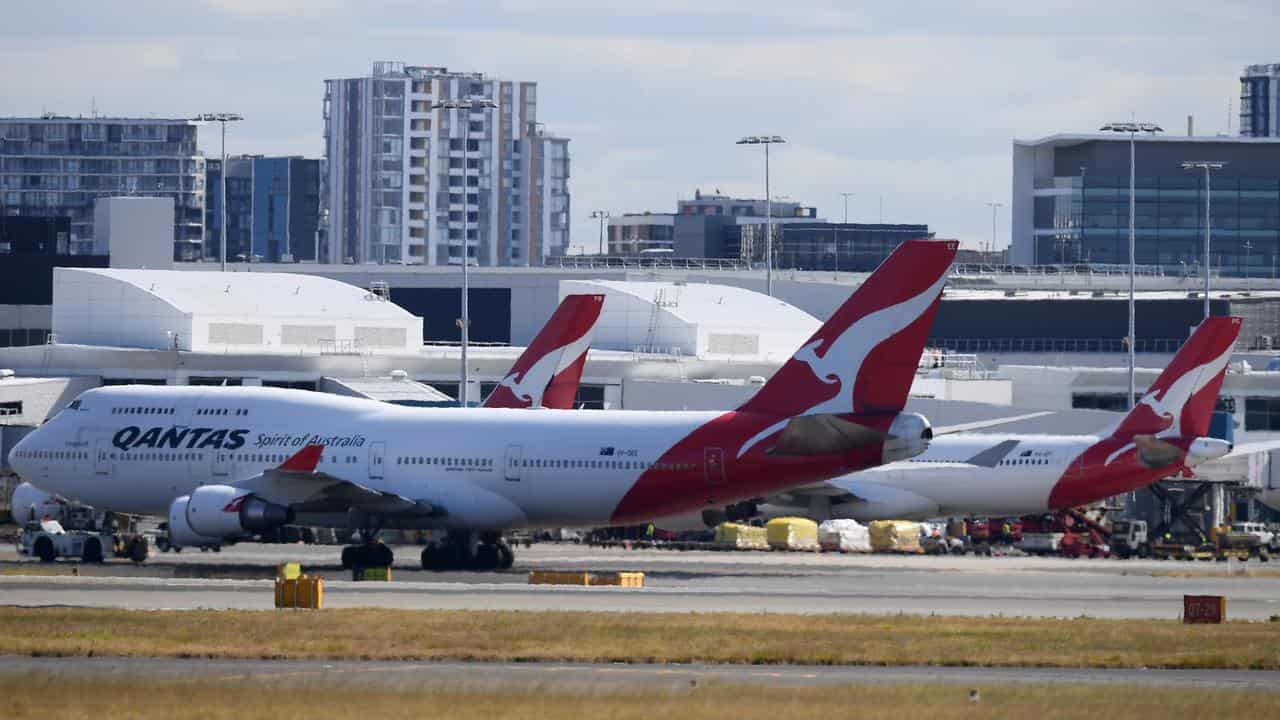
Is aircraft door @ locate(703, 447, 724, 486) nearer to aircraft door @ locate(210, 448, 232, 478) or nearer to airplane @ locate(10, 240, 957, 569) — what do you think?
airplane @ locate(10, 240, 957, 569)

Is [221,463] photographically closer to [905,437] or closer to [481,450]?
[481,450]

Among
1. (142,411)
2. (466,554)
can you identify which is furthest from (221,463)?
(466,554)

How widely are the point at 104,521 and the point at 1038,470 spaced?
3081 cm

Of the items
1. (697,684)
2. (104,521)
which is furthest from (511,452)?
(697,684)

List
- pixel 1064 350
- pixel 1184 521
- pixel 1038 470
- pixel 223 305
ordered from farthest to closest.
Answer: pixel 1064 350 → pixel 223 305 → pixel 1184 521 → pixel 1038 470

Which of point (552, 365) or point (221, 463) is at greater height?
point (552, 365)

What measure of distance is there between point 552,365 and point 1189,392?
21713mm

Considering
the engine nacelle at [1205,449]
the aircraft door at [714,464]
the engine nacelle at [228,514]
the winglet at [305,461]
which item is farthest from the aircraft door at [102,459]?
the engine nacelle at [1205,449]

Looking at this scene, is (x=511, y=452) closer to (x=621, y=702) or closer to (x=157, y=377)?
(x=621, y=702)

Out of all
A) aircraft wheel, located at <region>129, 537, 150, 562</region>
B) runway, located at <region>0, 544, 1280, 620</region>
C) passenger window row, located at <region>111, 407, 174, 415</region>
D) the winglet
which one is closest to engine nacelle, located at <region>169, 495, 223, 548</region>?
runway, located at <region>0, 544, 1280, 620</region>

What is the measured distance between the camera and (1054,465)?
266 feet

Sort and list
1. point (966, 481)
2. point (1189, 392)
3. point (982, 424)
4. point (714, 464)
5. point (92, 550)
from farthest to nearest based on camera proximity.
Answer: point (982, 424), point (966, 481), point (1189, 392), point (92, 550), point (714, 464)

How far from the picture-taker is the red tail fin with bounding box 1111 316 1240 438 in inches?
3206

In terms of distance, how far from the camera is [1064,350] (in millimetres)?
168500
